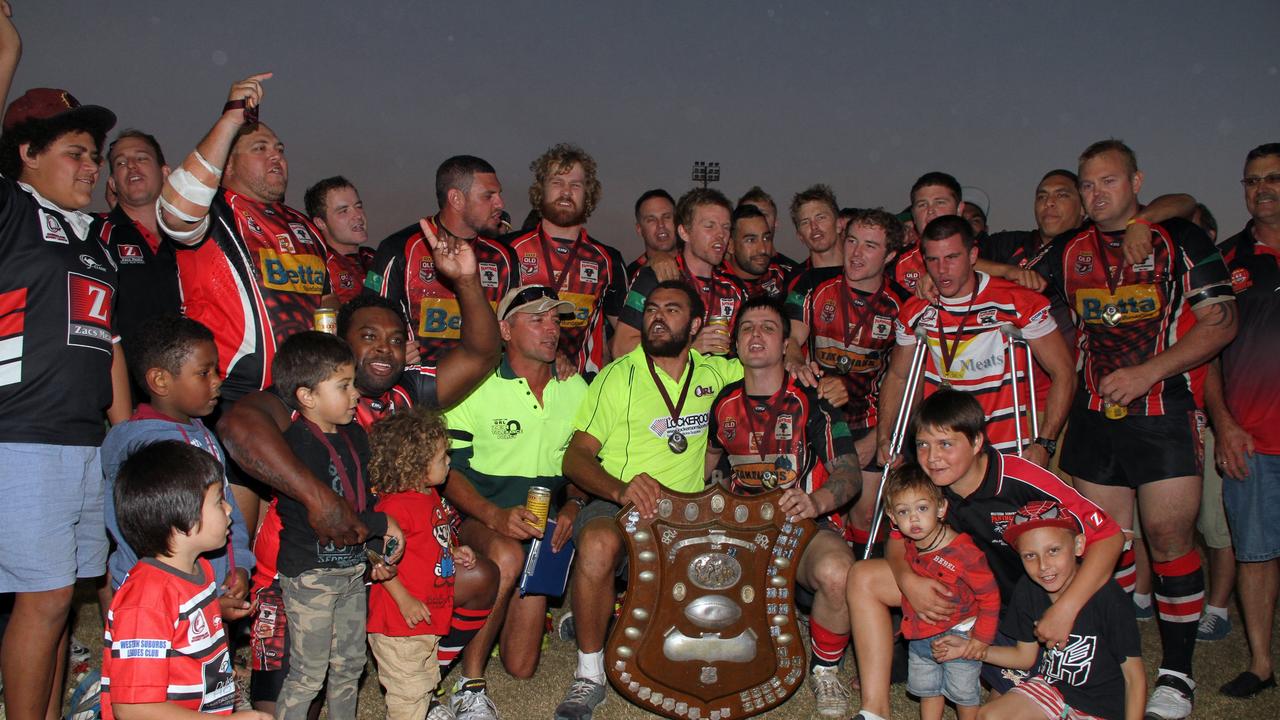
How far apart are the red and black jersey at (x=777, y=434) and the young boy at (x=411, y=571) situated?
5.56ft

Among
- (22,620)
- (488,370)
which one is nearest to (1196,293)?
(488,370)

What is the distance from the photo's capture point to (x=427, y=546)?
3.71 m

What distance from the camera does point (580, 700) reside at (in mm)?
4129

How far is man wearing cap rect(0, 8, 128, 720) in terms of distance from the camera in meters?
3.17

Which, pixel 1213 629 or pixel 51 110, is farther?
pixel 1213 629

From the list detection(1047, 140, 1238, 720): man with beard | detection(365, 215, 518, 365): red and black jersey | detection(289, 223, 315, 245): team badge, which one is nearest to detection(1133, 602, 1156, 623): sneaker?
detection(1047, 140, 1238, 720): man with beard

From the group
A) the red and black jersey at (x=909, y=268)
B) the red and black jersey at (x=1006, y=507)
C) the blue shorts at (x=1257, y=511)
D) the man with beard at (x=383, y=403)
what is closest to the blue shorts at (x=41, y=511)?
the man with beard at (x=383, y=403)

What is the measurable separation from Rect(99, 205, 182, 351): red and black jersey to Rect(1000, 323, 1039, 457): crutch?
4421 millimetres

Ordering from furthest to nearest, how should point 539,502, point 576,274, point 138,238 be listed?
point 576,274
point 138,238
point 539,502

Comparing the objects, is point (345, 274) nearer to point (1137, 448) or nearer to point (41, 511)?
point (41, 511)

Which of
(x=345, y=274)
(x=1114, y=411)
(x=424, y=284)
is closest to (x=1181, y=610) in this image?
(x=1114, y=411)

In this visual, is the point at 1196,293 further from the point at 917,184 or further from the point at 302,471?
the point at 302,471

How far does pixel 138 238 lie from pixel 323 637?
2.89m

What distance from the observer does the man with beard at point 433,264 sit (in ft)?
18.4
